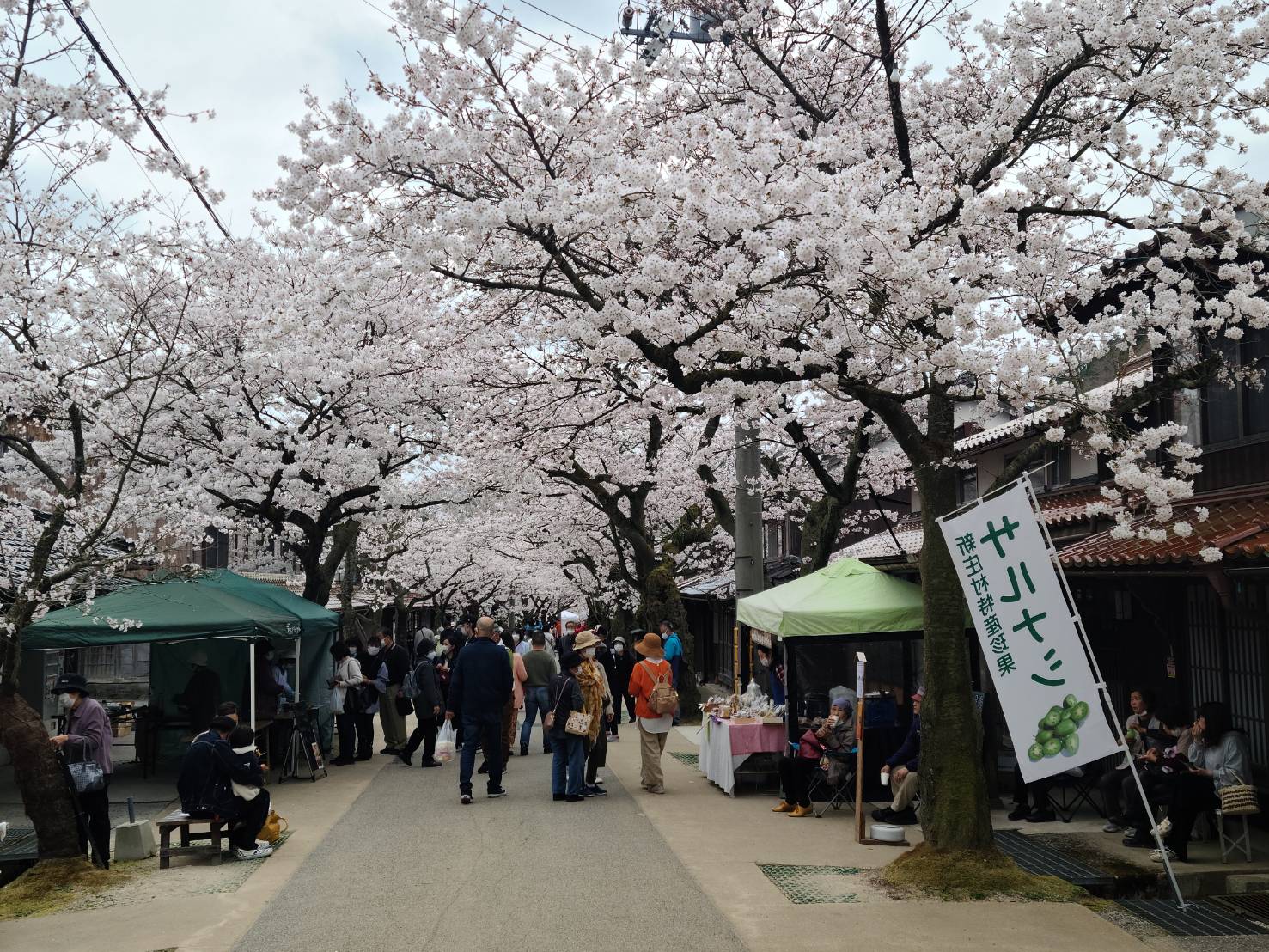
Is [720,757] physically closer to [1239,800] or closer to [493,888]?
[493,888]

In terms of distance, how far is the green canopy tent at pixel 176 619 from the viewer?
11.6 metres

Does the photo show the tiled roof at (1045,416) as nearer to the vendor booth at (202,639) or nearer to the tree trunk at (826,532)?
the tree trunk at (826,532)

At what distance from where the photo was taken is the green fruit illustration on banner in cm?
711

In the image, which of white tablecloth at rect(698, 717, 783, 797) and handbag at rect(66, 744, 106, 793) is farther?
white tablecloth at rect(698, 717, 783, 797)

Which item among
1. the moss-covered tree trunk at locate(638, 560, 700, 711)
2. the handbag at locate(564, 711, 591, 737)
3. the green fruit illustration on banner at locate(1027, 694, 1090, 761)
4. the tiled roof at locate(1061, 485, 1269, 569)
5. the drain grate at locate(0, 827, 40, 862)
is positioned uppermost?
the tiled roof at locate(1061, 485, 1269, 569)

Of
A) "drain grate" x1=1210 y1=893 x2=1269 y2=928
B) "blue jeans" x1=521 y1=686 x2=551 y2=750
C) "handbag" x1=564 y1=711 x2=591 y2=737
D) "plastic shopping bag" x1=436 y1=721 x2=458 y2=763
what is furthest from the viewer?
"blue jeans" x1=521 y1=686 x2=551 y2=750

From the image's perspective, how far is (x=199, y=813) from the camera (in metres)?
8.91

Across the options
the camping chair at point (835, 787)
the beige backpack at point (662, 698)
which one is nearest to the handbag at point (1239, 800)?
the camping chair at point (835, 787)

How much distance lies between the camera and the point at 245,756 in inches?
353

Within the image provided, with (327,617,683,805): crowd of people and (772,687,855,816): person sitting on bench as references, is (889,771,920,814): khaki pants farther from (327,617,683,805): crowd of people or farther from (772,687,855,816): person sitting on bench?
(327,617,683,805): crowd of people

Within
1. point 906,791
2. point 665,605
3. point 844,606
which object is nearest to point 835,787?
point 906,791

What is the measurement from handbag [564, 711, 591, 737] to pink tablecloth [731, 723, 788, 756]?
1.72 m

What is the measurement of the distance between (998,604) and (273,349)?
11236mm

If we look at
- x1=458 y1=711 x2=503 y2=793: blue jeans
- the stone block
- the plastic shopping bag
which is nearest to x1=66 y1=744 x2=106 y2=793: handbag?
the stone block
